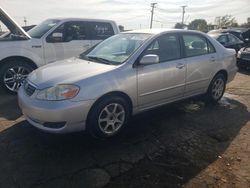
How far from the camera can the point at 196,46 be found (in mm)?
5410

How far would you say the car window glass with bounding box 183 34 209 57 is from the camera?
5176 millimetres

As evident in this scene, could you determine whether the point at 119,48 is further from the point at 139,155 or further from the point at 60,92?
the point at 139,155

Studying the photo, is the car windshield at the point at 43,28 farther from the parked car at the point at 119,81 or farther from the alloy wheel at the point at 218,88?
the alloy wheel at the point at 218,88

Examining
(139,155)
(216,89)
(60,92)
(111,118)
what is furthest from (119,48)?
(216,89)

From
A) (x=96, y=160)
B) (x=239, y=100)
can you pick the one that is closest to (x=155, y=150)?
(x=96, y=160)

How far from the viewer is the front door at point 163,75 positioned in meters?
4.42

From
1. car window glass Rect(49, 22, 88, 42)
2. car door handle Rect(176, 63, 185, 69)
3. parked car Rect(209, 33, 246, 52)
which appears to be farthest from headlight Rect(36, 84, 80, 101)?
parked car Rect(209, 33, 246, 52)

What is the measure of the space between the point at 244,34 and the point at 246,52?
6430 millimetres

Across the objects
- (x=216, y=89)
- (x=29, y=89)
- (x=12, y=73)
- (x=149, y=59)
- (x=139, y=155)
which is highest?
(x=149, y=59)

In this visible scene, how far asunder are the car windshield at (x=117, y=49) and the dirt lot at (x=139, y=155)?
117 centimetres

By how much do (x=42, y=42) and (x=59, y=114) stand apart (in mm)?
3830

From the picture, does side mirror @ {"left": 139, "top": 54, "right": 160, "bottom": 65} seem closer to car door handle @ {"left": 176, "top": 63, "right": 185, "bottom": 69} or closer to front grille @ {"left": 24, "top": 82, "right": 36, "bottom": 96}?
car door handle @ {"left": 176, "top": 63, "right": 185, "bottom": 69}

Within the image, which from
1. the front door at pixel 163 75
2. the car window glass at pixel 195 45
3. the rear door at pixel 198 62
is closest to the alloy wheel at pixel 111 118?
the front door at pixel 163 75

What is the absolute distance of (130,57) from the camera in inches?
170
